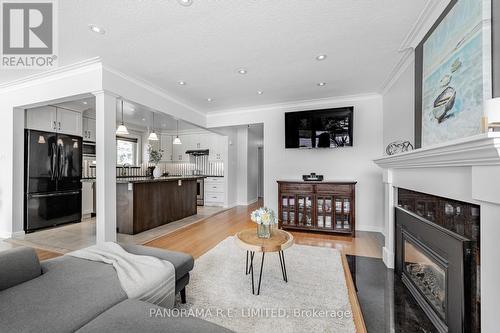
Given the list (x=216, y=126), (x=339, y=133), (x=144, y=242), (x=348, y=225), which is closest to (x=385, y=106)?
(x=339, y=133)

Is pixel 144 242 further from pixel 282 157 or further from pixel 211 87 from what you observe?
pixel 282 157

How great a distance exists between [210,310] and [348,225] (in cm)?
297

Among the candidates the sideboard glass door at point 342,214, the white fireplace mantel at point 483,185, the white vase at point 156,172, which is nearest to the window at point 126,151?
the white vase at point 156,172

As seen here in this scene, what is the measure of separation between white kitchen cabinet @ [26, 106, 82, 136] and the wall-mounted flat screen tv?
469cm

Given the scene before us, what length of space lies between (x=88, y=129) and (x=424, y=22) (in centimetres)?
662

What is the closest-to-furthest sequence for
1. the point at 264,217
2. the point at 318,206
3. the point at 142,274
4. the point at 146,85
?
1. the point at 142,274
2. the point at 264,217
3. the point at 146,85
4. the point at 318,206

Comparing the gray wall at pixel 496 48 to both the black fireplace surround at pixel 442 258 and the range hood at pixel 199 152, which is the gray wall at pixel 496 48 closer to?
the black fireplace surround at pixel 442 258

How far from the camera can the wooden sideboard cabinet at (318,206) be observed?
3822 mm

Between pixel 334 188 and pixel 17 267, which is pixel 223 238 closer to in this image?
pixel 334 188

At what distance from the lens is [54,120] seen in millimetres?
4312

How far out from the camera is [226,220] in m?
4.86

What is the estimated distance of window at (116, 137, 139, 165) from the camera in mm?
6602

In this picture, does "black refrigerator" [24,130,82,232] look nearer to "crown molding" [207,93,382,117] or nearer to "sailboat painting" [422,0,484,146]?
"crown molding" [207,93,382,117]

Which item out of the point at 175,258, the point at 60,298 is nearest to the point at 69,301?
the point at 60,298
